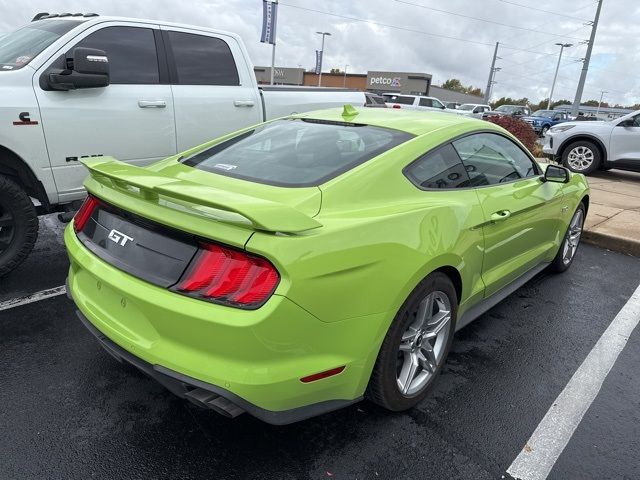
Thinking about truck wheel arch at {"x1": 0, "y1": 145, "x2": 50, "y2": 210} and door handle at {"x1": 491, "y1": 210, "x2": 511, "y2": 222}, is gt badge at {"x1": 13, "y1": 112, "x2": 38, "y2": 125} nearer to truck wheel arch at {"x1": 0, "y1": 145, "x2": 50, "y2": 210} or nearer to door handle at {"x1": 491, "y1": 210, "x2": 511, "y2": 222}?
truck wheel arch at {"x1": 0, "y1": 145, "x2": 50, "y2": 210}

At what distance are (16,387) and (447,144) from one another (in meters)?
2.79

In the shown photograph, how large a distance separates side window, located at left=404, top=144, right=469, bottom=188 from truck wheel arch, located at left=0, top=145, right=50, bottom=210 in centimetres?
304

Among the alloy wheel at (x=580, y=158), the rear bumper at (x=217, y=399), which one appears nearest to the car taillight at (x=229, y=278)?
the rear bumper at (x=217, y=399)

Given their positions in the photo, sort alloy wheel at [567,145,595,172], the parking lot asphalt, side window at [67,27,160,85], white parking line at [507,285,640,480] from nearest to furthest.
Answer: the parking lot asphalt → white parking line at [507,285,640,480] → side window at [67,27,160,85] → alloy wheel at [567,145,595,172]

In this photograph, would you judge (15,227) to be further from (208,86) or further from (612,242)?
(612,242)

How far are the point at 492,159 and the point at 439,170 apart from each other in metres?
0.82

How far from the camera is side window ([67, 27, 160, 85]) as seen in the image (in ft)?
13.9

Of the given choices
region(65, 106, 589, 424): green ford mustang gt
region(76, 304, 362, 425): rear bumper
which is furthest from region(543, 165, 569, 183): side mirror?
region(76, 304, 362, 425): rear bumper

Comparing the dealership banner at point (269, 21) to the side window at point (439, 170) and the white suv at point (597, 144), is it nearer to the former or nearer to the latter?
the white suv at point (597, 144)

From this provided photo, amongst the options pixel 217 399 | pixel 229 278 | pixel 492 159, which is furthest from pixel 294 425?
pixel 492 159

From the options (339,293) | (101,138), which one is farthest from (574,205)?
(101,138)

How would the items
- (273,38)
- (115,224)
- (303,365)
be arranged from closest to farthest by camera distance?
(303,365), (115,224), (273,38)

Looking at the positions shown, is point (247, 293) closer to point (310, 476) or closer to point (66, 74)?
point (310, 476)

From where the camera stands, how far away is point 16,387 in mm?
2613
